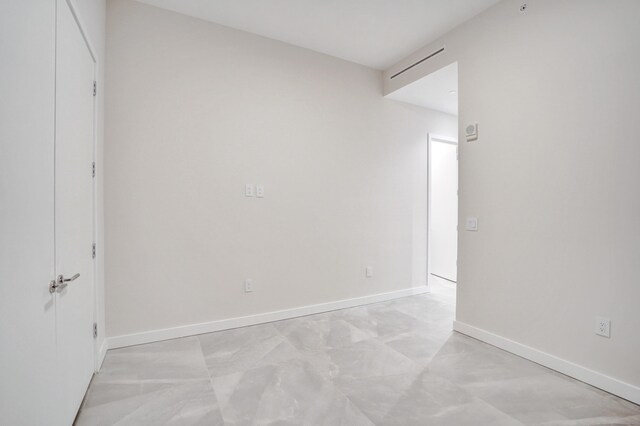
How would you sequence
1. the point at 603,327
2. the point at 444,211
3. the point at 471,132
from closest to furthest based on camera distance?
the point at 603,327 < the point at 471,132 < the point at 444,211

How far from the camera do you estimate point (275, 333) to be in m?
2.87

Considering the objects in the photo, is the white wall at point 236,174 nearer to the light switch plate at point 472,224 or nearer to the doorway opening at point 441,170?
the doorway opening at point 441,170

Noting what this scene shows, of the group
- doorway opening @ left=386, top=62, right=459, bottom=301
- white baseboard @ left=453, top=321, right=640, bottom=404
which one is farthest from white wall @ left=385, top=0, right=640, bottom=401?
doorway opening @ left=386, top=62, right=459, bottom=301

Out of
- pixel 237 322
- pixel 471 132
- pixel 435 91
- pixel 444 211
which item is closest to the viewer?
pixel 471 132

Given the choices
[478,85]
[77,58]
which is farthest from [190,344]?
[478,85]

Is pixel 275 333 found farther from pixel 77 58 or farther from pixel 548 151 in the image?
pixel 548 151

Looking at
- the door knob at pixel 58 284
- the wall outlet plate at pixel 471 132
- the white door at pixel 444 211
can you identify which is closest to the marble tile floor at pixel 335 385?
the door knob at pixel 58 284

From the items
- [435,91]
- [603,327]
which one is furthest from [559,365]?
[435,91]

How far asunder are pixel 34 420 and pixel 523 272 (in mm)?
3047

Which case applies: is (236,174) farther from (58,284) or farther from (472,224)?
(472,224)

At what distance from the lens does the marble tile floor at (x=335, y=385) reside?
1.71m

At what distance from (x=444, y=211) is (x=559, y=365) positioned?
131 inches

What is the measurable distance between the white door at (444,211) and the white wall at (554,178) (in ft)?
7.39

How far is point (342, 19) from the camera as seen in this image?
2.89 metres
